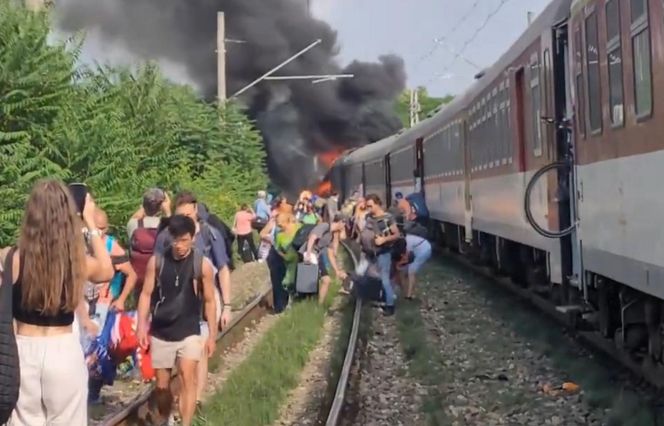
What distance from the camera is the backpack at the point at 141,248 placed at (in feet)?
34.2

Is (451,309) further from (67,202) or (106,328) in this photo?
(67,202)

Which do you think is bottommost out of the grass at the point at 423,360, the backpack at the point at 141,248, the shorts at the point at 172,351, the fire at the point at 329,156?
the grass at the point at 423,360

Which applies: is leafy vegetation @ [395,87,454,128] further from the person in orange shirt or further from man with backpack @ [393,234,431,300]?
the person in orange shirt

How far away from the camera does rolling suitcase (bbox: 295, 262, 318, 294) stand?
17203 millimetres

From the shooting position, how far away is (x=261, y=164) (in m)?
36.7

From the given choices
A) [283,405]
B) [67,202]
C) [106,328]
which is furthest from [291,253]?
[67,202]

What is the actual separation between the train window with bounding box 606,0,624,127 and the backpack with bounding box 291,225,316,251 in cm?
851

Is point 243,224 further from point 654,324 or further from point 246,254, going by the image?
point 654,324

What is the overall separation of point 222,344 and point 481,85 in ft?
23.3

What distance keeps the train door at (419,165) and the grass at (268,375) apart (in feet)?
47.8

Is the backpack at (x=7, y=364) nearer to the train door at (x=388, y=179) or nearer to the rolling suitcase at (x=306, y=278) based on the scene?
the rolling suitcase at (x=306, y=278)

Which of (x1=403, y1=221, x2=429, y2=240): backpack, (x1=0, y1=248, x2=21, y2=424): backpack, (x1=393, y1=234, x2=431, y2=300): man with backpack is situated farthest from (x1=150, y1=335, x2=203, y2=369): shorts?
(x1=403, y1=221, x2=429, y2=240): backpack

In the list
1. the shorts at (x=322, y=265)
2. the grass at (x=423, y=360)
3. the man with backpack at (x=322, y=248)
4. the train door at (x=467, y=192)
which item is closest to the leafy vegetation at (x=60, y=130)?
the man with backpack at (x=322, y=248)

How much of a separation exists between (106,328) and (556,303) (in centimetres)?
596
